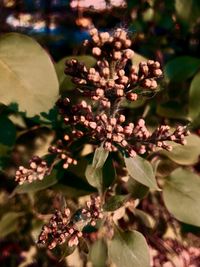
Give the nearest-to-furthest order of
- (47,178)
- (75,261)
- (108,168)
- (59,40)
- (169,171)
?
(108,168), (47,178), (169,171), (75,261), (59,40)

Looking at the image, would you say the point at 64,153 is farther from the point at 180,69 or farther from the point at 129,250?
the point at 180,69

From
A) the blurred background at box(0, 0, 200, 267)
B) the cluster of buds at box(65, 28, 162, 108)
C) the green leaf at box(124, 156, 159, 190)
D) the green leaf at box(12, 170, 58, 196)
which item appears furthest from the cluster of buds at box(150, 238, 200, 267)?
the cluster of buds at box(65, 28, 162, 108)

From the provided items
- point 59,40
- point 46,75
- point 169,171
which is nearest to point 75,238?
point 46,75

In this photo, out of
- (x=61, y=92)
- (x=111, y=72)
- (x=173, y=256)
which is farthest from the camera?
(x=173, y=256)

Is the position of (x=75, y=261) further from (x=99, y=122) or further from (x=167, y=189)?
(x=99, y=122)

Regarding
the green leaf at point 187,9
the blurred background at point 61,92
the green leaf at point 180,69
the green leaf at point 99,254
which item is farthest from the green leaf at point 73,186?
the green leaf at point 187,9

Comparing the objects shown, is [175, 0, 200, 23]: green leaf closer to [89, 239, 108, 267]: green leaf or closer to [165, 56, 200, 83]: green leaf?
[165, 56, 200, 83]: green leaf

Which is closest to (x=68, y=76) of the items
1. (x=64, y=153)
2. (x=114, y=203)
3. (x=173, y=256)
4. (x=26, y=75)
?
(x=26, y=75)
